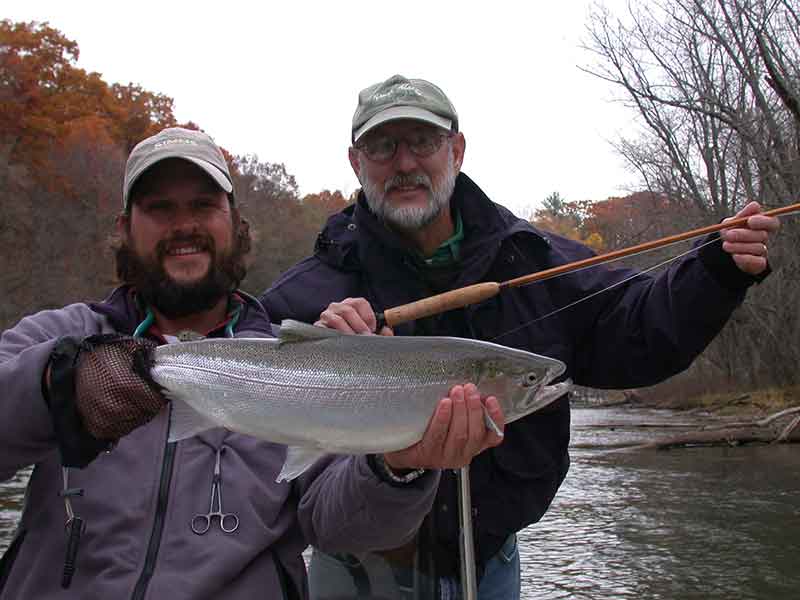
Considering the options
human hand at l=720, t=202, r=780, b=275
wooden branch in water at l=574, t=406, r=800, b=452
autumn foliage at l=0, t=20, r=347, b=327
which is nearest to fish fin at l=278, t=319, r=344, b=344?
human hand at l=720, t=202, r=780, b=275

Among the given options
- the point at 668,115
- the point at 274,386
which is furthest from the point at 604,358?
the point at 668,115

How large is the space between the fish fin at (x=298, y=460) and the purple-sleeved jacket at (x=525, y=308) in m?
0.99

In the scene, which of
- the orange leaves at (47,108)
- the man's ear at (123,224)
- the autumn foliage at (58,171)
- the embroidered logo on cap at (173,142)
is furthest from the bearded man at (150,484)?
the orange leaves at (47,108)

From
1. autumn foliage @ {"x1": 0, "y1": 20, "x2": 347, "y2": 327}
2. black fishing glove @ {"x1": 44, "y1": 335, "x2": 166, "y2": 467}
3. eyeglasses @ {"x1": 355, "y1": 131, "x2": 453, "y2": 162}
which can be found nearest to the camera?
black fishing glove @ {"x1": 44, "y1": 335, "x2": 166, "y2": 467}

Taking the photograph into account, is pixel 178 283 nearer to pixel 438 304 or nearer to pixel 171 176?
pixel 171 176

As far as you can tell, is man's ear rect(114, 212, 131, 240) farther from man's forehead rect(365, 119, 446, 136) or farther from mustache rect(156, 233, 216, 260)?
man's forehead rect(365, 119, 446, 136)

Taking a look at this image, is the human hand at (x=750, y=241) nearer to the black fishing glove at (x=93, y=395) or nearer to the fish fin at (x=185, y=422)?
the fish fin at (x=185, y=422)

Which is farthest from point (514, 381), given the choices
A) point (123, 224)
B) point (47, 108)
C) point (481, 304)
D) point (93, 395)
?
point (47, 108)

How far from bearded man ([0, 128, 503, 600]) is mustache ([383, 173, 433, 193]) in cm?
A: 100

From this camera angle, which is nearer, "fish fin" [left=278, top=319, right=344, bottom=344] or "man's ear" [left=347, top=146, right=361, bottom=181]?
"fish fin" [left=278, top=319, right=344, bottom=344]

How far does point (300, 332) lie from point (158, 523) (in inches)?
29.4

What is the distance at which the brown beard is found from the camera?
10.4 ft

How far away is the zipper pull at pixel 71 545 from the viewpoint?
8.27ft

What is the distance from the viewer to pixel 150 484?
2680 mm
